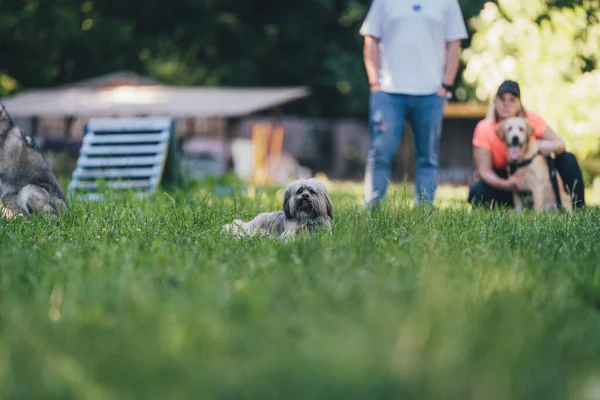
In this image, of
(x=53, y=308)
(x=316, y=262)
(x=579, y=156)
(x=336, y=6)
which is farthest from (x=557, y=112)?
(x=336, y=6)

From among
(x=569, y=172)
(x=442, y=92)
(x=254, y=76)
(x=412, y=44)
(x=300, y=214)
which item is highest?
(x=254, y=76)

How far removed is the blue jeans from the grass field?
2.88 meters

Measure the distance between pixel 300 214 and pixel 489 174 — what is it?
10.6 ft

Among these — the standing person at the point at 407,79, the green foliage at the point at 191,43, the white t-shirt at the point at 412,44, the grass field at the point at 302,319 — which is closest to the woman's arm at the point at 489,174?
the standing person at the point at 407,79

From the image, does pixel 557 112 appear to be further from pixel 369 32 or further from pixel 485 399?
pixel 485 399

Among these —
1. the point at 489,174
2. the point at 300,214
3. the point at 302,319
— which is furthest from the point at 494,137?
the point at 302,319

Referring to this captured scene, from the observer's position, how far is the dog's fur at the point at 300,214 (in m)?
5.35

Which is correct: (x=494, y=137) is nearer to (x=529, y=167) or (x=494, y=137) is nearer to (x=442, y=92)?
(x=529, y=167)

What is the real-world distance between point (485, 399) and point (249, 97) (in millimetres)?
18991

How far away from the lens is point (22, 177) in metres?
6.35

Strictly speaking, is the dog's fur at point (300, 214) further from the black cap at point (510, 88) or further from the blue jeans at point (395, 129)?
the black cap at point (510, 88)

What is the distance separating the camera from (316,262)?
11.9 feet

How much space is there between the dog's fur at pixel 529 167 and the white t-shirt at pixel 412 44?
864 mm

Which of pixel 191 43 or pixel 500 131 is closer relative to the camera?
pixel 500 131
